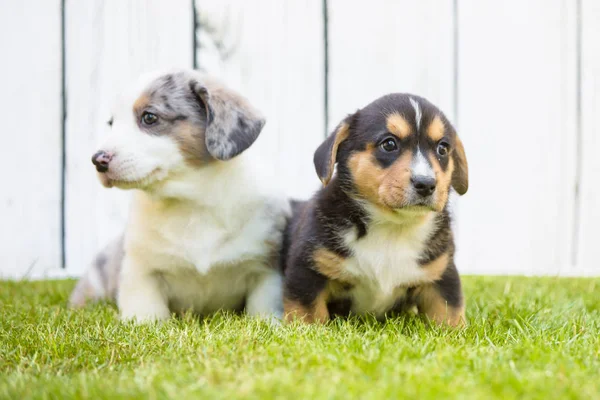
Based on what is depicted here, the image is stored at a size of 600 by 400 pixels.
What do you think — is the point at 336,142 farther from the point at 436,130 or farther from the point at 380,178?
the point at 436,130

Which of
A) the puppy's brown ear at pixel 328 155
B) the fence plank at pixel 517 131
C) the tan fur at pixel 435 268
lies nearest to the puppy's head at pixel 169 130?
the puppy's brown ear at pixel 328 155

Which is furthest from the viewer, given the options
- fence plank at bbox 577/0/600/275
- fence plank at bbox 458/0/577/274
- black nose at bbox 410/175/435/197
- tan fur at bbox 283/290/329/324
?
fence plank at bbox 577/0/600/275

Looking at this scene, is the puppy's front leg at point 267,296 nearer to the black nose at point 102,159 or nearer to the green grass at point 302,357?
the green grass at point 302,357

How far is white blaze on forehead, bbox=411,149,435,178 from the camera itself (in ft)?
9.89

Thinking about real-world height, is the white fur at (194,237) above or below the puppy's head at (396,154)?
below

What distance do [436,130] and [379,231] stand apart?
57 cm

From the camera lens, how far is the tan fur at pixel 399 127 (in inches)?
125

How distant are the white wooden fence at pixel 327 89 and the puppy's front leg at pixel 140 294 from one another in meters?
2.39

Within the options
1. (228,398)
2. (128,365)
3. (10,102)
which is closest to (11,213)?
(10,102)

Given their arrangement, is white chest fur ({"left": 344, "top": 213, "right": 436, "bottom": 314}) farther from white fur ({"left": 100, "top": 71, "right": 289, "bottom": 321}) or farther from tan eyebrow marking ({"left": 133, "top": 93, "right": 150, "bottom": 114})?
tan eyebrow marking ({"left": 133, "top": 93, "right": 150, "bottom": 114})

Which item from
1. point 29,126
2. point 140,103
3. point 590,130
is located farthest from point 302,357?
point 590,130

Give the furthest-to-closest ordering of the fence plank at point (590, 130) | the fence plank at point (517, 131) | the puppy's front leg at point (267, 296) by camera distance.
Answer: the fence plank at point (590, 130) → the fence plank at point (517, 131) → the puppy's front leg at point (267, 296)

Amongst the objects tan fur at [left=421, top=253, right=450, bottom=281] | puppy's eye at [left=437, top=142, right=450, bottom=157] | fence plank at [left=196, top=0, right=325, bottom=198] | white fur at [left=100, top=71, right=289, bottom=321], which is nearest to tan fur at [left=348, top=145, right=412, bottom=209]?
puppy's eye at [left=437, top=142, right=450, bottom=157]

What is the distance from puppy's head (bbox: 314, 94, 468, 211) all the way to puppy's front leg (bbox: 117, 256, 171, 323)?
1151 millimetres
